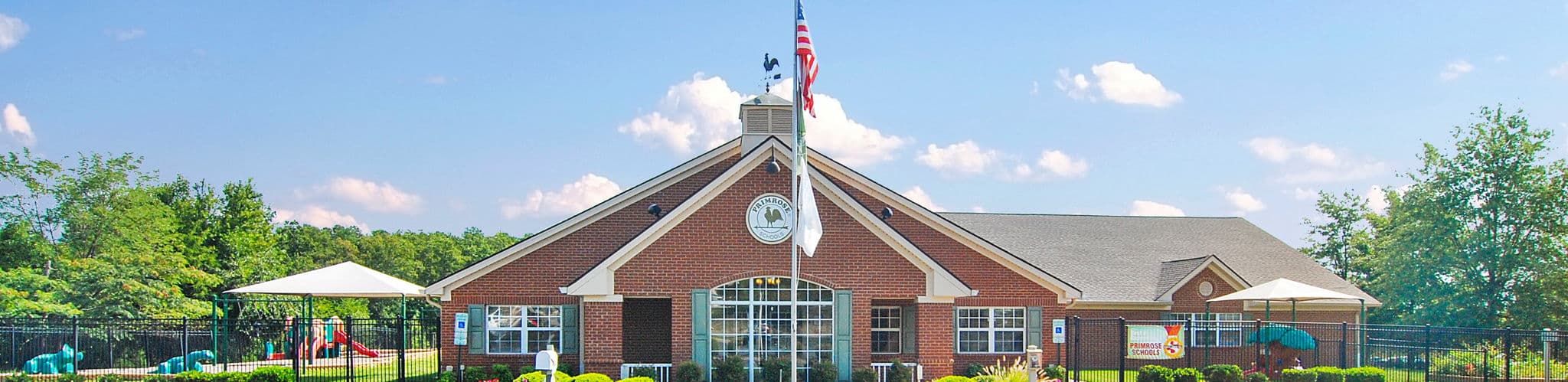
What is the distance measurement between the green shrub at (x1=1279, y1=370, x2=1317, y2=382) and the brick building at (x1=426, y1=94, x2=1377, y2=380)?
1754 millimetres

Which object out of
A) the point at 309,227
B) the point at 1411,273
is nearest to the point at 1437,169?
the point at 1411,273

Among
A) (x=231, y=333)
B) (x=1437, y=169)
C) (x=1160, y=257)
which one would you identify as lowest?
(x=231, y=333)

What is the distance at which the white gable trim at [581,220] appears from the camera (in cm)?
2539

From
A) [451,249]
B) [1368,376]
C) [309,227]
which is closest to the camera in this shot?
[1368,376]

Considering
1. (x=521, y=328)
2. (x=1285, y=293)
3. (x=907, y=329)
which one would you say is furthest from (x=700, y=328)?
(x=1285, y=293)

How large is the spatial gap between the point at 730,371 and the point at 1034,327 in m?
7.51

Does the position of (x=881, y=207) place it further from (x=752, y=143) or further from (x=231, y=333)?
(x=231, y=333)

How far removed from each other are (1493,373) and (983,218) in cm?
1420

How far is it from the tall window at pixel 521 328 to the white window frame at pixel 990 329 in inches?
331

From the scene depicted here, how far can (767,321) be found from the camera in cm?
2381

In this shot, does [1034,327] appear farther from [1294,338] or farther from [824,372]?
[824,372]

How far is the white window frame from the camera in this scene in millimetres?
27016

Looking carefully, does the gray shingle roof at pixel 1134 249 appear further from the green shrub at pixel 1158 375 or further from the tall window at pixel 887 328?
the green shrub at pixel 1158 375

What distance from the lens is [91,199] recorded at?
3816cm
